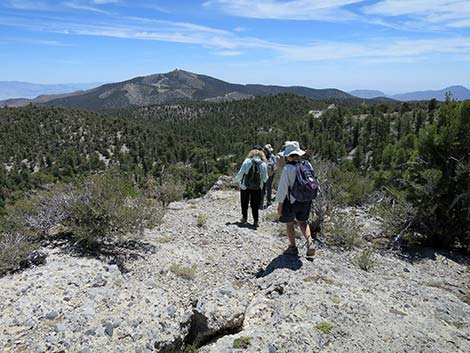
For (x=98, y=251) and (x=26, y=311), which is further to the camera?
(x=98, y=251)

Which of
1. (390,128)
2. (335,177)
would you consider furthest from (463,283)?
(390,128)

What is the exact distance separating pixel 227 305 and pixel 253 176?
3.63 m

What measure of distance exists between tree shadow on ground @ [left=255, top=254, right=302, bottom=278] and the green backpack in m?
1.96

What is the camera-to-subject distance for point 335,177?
392 inches

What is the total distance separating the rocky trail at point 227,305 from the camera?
12.3 ft

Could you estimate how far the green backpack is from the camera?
7555 millimetres

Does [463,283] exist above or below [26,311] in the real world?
below

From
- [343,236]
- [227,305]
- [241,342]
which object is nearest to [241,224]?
[343,236]

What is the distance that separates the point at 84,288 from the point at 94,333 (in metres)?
1.00

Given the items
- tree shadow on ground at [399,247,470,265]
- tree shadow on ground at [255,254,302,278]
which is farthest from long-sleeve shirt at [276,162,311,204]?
tree shadow on ground at [399,247,470,265]

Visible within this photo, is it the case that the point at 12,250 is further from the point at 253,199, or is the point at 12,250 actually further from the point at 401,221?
the point at 401,221

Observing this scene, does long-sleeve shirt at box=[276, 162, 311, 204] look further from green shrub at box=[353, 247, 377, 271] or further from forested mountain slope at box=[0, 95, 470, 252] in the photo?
forested mountain slope at box=[0, 95, 470, 252]

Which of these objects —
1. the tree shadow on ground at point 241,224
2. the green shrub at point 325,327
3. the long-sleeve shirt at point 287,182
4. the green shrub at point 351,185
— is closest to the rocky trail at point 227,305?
the green shrub at point 325,327

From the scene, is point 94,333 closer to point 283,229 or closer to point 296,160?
point 296,160
